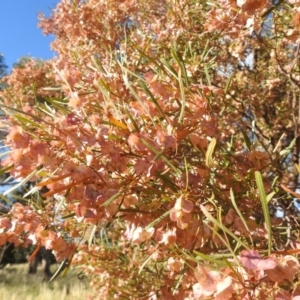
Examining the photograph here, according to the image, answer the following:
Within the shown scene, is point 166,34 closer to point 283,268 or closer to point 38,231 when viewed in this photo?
point 38,231

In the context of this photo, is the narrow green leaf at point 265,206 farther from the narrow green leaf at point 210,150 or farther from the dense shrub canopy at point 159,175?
the narrow green leaf at point 210,150

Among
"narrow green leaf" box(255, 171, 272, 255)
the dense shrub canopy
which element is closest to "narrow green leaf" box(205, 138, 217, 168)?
the dense shrub canopy

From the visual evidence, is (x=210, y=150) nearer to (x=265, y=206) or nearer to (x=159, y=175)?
(x=159, y=175)

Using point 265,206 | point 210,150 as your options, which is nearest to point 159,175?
point 210,150

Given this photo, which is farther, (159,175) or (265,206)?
(159,175)

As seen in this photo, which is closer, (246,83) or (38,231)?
(38,231)

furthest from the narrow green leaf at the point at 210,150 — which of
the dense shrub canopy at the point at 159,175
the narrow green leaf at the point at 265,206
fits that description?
the narrow green leaf at the point at 265,206

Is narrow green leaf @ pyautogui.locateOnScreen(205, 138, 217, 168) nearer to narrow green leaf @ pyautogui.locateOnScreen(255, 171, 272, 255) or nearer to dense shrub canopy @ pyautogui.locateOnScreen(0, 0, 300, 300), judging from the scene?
dense shrub canopy @ pyautogui.locateOnScreen(0, 0, 300, 300)

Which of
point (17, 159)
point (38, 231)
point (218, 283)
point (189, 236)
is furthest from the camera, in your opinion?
point (38, 231)

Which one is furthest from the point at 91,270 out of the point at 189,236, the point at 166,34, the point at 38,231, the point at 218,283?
the point at 218,283

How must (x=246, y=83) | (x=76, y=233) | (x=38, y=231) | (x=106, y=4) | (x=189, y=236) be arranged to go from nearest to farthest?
(x=189, y=236) < (x=38, y=231) < (x=76, y=233) < (x=106, y=4) < (x=246, y=83)

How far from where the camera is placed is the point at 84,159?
3.51 feet

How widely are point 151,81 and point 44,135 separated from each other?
1.11ft

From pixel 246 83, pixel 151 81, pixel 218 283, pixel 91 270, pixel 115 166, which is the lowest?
pixel 91 270
